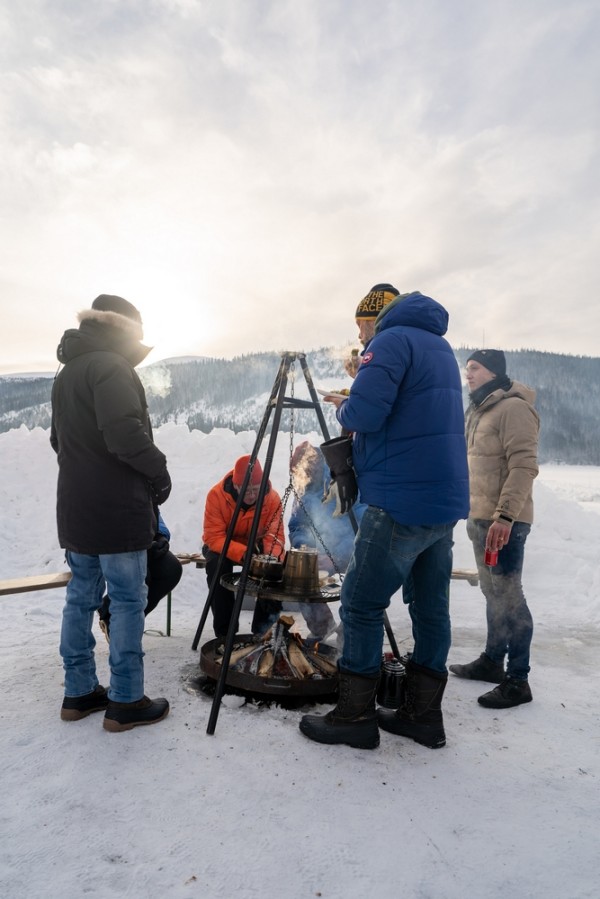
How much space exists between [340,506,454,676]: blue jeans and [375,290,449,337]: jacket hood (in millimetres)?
1113

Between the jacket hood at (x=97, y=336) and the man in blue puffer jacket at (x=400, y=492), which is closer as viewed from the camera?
the man in blue puffer jacket at (x=400, y=492)

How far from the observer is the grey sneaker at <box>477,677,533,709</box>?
11.9 feet

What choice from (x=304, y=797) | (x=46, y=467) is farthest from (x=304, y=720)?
(x=46, y=467)

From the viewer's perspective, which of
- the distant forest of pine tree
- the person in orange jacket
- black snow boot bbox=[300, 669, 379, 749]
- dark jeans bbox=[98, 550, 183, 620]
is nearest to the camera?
black snow boot bbox=[300, 669, 379, 749]

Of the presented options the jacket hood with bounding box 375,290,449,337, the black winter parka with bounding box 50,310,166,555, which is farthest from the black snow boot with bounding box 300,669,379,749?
the jacket hood with bounding box 375,290,449,337

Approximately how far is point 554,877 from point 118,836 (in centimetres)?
180

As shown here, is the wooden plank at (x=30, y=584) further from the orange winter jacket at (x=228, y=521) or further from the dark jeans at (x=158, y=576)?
the orange winter jacket at (x=228, y=521)

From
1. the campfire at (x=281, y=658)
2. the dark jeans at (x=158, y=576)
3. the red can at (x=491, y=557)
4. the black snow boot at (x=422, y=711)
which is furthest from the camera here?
the dark jeans at (x=158, y=576)

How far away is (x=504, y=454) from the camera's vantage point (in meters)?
4.01

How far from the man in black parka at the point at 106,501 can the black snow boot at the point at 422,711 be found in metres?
1.48

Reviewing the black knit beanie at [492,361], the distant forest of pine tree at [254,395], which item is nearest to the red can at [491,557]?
the black knit beanie at [492,361]

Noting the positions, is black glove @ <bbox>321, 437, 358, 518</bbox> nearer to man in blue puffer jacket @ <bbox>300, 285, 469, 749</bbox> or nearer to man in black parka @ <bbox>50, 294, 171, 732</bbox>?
man in blue puffer jacket @ <bbox>300, 285, 469, 749</bbox>

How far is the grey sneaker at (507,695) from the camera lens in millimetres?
3631

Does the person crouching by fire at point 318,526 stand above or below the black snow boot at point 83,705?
above
